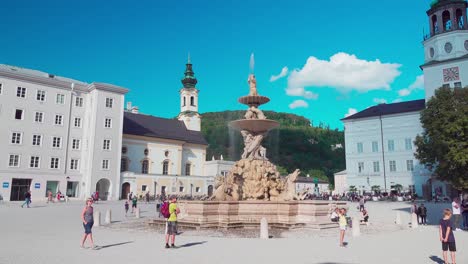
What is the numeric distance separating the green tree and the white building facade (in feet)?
120

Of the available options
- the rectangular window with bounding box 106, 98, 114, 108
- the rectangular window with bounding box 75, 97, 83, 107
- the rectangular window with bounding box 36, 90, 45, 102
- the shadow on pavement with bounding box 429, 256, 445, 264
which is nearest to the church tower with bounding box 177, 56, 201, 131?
the rectangular window with bounding box 106, 98, 114, 108

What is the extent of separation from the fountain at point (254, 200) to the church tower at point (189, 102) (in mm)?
54957

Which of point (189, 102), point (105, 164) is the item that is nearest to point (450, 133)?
point (105, 164)

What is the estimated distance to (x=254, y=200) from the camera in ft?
55.7

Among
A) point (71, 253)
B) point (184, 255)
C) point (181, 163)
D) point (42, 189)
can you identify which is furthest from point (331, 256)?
point (181, 163)

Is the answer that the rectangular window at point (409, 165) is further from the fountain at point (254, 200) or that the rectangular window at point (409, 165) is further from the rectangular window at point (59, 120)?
the rectangular window at point (59, 120)

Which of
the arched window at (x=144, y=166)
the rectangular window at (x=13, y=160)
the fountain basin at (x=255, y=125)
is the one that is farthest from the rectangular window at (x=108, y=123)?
the fountain basin at (x=255, y=125)

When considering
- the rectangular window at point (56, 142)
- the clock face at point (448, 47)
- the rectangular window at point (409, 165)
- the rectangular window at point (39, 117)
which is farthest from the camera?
the rectangular window at point (409, 165)

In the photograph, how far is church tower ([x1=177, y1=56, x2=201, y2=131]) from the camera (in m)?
76.2

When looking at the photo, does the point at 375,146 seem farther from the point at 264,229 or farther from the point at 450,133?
the point at 264,229

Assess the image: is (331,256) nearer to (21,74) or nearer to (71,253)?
(71,253)

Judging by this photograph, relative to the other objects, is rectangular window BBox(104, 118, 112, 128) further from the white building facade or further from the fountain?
the fountain

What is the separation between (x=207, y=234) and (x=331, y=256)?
5543mm

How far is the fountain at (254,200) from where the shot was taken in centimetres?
1555
